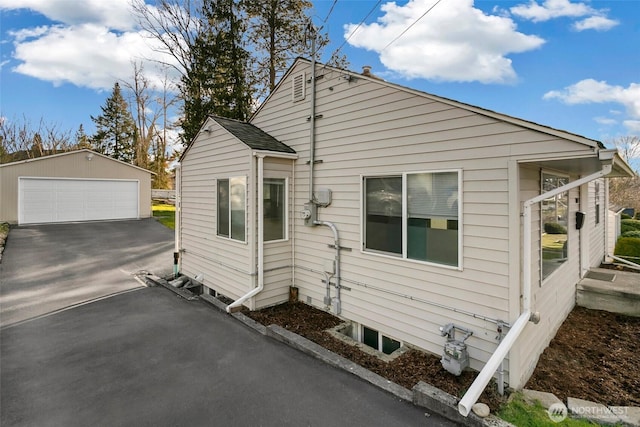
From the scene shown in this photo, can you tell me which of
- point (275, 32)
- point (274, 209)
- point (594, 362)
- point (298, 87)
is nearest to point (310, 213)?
point (274, 209)

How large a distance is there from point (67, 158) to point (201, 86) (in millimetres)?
9570

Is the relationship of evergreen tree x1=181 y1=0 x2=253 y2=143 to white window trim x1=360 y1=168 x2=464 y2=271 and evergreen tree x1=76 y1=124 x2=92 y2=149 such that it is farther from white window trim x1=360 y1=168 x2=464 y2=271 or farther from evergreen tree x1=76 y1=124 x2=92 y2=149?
evergreen tree x1=76 y1=124 x2=92 y2=149

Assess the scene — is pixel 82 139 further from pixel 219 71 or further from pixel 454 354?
pixel 454 354

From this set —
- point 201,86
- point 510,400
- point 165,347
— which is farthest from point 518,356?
point 201,86

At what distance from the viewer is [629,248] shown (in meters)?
9.27

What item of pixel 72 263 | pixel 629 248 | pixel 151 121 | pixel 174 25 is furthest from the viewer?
pixel 151 121

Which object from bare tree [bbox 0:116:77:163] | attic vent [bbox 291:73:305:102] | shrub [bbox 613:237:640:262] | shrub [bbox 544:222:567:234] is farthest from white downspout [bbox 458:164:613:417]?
bare tree [bbox 0:116:77:163]

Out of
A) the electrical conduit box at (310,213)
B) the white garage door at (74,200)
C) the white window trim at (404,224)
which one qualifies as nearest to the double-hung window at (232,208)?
the electrical conduit box at (310,213)

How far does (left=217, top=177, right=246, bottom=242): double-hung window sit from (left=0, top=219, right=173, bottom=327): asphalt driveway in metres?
→ 3.11

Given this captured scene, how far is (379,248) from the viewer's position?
4840mm

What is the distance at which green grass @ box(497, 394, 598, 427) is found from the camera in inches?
111

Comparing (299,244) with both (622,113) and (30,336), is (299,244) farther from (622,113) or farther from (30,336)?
(622,113)

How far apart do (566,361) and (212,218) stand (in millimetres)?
6736

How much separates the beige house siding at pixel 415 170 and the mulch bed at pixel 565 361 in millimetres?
320
